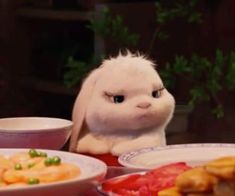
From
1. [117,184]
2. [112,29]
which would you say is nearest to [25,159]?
[117,184]

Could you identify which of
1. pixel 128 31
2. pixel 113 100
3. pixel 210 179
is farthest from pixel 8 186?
pixel 128 31

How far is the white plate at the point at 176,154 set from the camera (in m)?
0.68

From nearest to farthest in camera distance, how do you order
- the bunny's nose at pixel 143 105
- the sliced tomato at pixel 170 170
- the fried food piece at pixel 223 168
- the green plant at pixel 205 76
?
the fried food piece at pixel 223 168 → the sliced tomato at pixel 170 170 → the bunny's nose at pixel 143 105 → the green plant at pixel 205 76

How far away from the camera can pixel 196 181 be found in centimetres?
46

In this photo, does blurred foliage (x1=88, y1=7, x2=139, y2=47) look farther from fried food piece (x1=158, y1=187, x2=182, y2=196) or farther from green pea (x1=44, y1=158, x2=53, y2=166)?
fried food piece (x1=158, y1=187, x2=182, y2=196)

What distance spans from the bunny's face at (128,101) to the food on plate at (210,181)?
0.36m

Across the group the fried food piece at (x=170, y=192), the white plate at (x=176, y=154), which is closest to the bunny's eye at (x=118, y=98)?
the white plate at (x=176, y=154)

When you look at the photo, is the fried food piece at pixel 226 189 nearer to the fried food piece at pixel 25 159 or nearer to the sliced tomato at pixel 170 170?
the sliced tomato at pixel 170 170

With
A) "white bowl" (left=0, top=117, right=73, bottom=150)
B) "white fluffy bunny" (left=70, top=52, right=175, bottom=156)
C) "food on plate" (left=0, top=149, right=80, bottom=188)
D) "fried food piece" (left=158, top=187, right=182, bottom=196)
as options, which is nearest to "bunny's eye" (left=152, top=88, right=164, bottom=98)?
"white fluffy bunny" (left=70, top=52, right=175, bottom=156)

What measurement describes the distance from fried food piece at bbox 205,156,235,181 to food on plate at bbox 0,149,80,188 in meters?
0.15

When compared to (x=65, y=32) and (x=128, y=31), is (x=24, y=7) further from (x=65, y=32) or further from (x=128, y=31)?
(x=128, y=31)

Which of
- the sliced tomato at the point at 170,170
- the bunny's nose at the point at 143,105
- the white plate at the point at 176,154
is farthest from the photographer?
the bunny's nose at the point at 143,105

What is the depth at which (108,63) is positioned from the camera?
90 centimetres

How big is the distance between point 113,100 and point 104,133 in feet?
0.16
